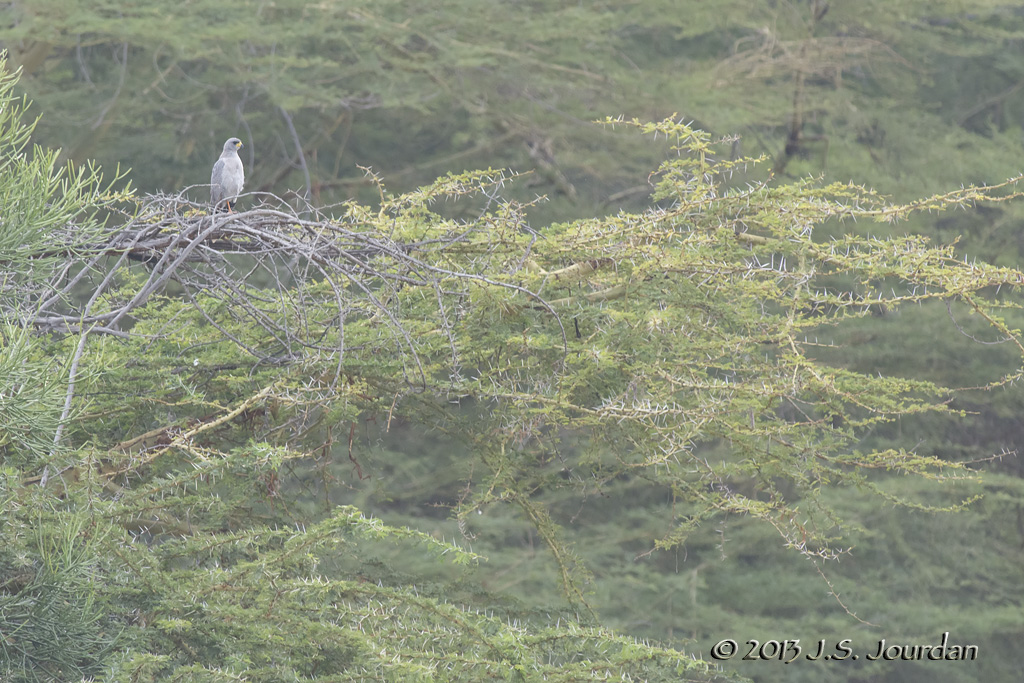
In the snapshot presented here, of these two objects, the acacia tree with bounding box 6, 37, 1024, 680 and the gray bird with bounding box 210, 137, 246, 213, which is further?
the gray bird with bounding box 210, 137, 246, 213

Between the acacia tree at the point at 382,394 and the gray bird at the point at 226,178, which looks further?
the gray bird at the point at 226,178

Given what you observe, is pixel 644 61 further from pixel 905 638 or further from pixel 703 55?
pixel 905 638

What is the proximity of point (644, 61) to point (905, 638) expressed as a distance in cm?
632

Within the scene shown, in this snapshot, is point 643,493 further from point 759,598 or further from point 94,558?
point 94,558

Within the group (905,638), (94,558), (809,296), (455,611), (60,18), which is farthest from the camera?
(905,638)

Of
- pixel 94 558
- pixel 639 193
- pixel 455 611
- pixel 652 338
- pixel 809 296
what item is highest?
pixel 809 296

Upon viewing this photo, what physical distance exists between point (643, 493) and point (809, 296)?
28.1 ft

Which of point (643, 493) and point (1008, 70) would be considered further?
point (643, 493)

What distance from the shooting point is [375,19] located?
8711 mm

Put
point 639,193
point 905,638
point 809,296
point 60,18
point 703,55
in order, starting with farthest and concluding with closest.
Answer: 1. point 703,55
2. point 639,193
3. point 905,638
4. point 60,18
5. point 809,296

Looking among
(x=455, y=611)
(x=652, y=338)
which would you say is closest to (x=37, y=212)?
(x=455, y=611)

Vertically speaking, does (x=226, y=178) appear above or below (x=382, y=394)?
above

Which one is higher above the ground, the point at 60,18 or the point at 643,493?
the point at 60,18

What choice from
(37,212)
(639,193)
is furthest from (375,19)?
(37,212)
